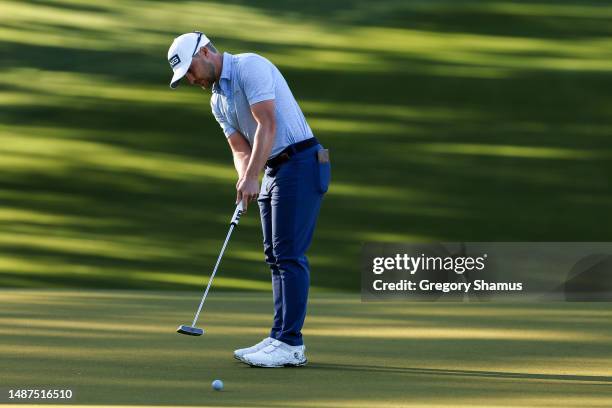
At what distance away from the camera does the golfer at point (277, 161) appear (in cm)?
568

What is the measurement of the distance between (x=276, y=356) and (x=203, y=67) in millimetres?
1298

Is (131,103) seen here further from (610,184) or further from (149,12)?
(610,184)

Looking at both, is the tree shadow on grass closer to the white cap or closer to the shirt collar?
the shirt collar

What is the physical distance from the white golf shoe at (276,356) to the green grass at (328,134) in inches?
197

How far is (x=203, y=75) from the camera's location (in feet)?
18.8

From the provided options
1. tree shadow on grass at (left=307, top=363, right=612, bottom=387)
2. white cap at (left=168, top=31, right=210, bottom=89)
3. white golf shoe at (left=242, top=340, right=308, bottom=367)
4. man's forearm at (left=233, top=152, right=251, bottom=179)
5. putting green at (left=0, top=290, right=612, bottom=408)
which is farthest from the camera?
man's forearm at (left=233, top=152, right=251, bottom=179)

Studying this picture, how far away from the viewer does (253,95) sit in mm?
5684

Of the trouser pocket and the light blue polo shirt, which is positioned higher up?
the light blue polo shirt

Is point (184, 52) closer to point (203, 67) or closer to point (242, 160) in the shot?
point (203, 67)

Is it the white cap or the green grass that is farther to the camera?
the green grass

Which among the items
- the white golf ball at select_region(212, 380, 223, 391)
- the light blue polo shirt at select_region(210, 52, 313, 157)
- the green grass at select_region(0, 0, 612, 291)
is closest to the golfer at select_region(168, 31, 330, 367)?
the light blue polo shirt at select_region(210, 52, 313, 157)

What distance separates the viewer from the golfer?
5684 millimetres

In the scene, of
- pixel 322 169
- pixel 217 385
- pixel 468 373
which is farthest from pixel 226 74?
pixel 468 373

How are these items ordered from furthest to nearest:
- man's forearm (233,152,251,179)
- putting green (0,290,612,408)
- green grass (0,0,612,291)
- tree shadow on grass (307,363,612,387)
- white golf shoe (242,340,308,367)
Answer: green grass (0,0,612,291), man's forearm (233,152,251,179), white golf shoe (242,340,308,367), tree shadow on grass (307,363,612,387), putting green (0,290,612,408)
